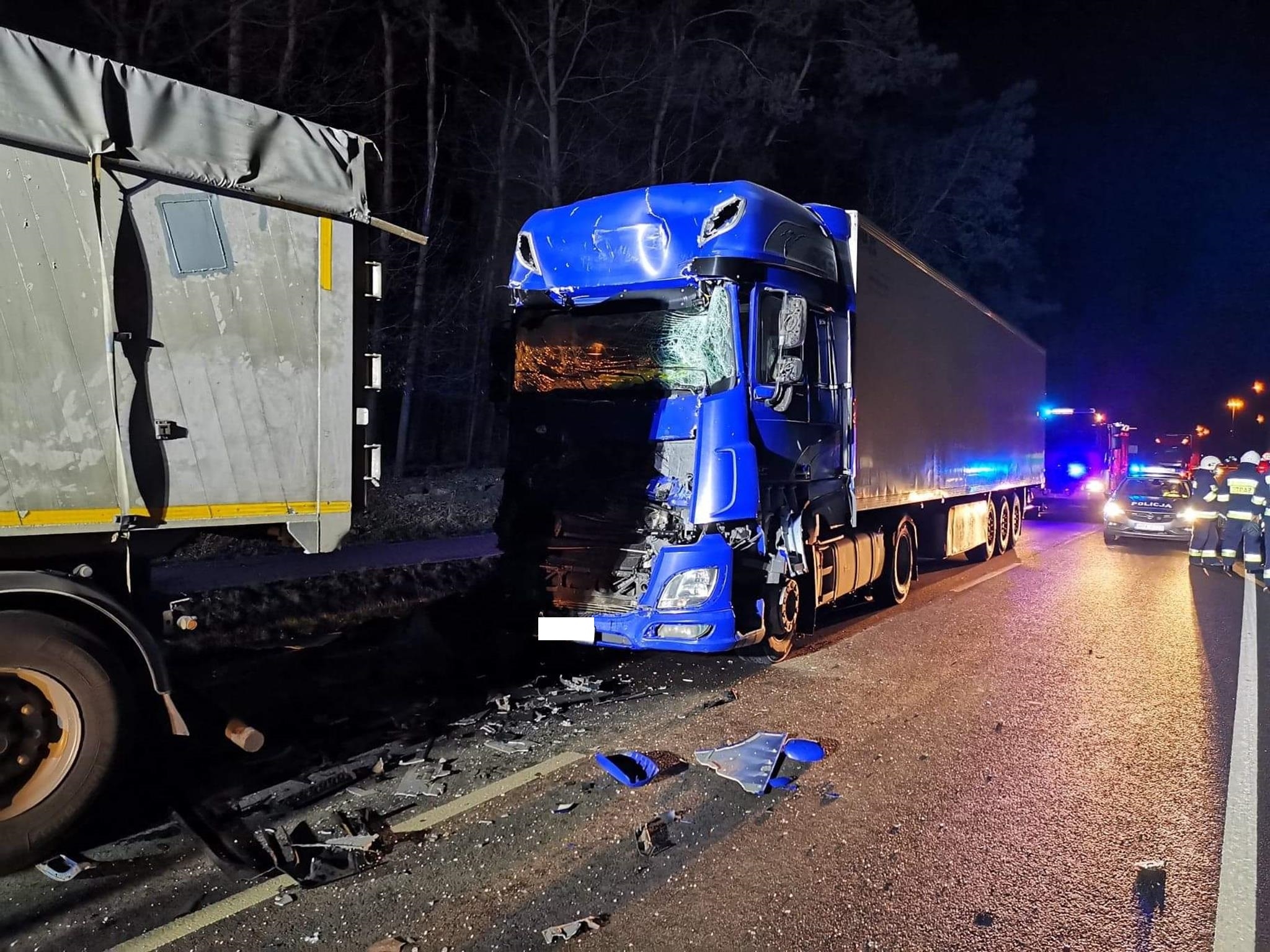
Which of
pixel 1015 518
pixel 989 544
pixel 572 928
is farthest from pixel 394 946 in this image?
pixel 1015 518

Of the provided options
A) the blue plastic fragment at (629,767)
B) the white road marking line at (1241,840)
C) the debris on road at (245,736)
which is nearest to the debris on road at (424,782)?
the debris on road at (245,736)

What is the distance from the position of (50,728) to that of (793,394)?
17.3 ft

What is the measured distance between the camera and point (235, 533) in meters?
4.77

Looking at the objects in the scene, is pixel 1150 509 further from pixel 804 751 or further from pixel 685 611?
pixel 804 751

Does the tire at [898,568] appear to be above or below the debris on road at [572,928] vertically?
above

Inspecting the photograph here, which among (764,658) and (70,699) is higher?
(70,699)

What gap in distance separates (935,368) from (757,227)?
497 cm

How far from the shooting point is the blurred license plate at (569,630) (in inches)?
264

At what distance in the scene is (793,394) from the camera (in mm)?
7211

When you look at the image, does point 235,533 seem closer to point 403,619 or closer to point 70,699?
point 70,699

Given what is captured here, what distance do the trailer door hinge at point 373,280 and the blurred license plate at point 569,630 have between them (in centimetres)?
280

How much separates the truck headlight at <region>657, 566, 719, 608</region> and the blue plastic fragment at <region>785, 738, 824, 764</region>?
1.27 m

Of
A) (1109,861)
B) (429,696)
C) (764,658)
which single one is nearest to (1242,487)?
(764,658)

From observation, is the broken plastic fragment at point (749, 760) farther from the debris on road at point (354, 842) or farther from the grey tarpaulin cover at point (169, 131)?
the grey tarpaulin cover at point (169, 131)
